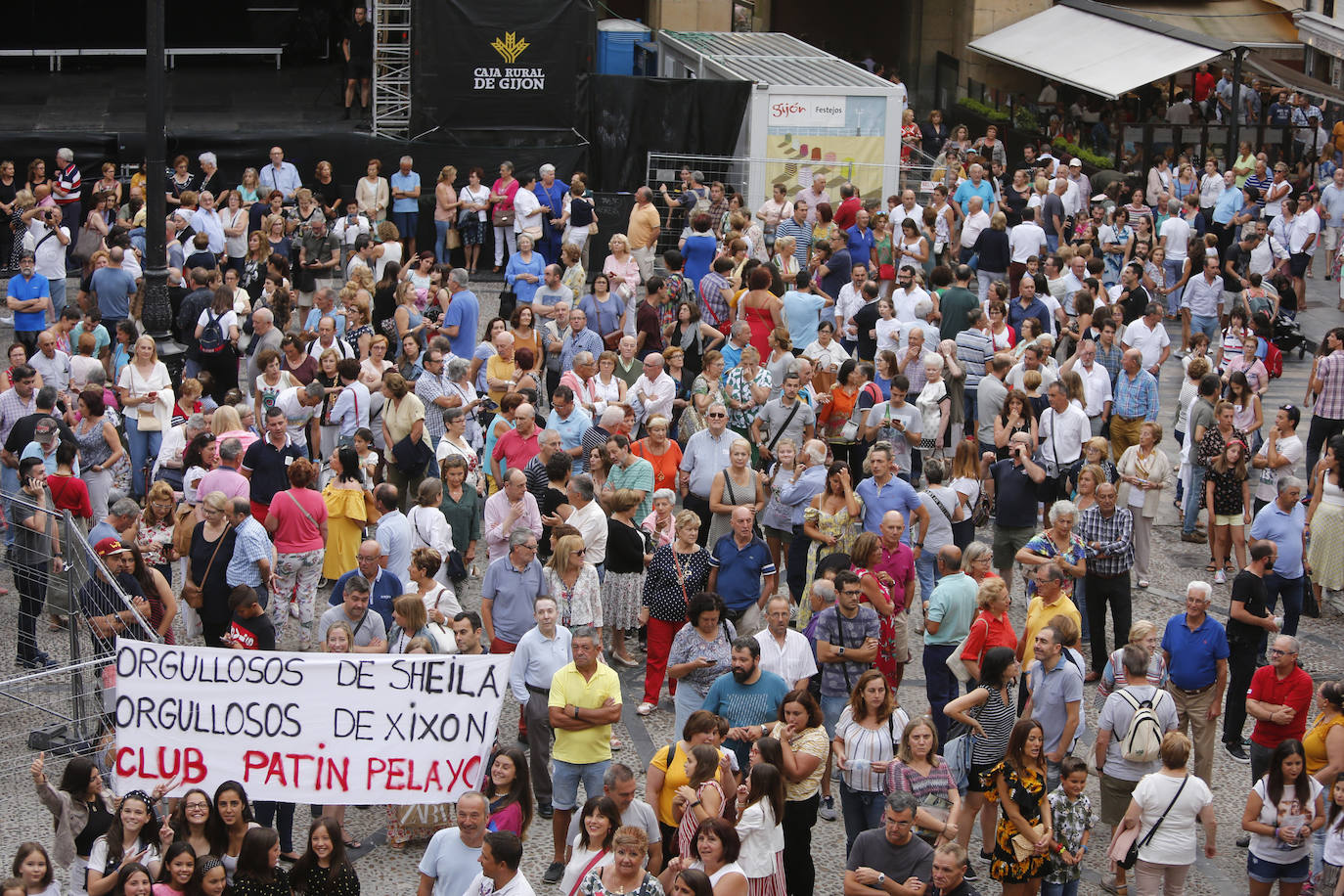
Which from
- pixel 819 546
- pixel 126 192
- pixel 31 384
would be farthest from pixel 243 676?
pixel 126 192

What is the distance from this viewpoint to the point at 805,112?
2380 cm

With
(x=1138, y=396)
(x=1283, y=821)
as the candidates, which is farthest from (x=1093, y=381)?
(x=1283, y=821)

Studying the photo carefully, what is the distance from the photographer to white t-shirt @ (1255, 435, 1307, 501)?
13656mm

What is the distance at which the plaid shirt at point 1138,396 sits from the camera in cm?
1477

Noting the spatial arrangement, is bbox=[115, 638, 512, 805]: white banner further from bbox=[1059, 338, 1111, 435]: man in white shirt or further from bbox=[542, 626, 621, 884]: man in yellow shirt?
bbox=[1059, 338, 1111, 435]: man in white shirt

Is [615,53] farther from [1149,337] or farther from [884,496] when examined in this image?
[884,496]

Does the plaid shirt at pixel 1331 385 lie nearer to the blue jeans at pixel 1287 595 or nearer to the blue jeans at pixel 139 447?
the blue jeans at pixel 1287 595

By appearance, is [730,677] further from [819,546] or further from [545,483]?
[545,483]

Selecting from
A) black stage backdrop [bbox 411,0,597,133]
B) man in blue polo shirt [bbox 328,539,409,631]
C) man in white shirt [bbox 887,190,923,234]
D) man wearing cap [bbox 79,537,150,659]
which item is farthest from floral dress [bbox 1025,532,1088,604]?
black stage backdrop [bbox 411,0,597,133]

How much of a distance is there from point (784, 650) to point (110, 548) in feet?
14.0

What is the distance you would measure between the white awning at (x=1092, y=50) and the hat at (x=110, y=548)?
20.5 m

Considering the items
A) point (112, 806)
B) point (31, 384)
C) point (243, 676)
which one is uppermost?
point (31, 384)

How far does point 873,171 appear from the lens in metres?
23.5

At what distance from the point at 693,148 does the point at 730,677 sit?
16422 millimetres
